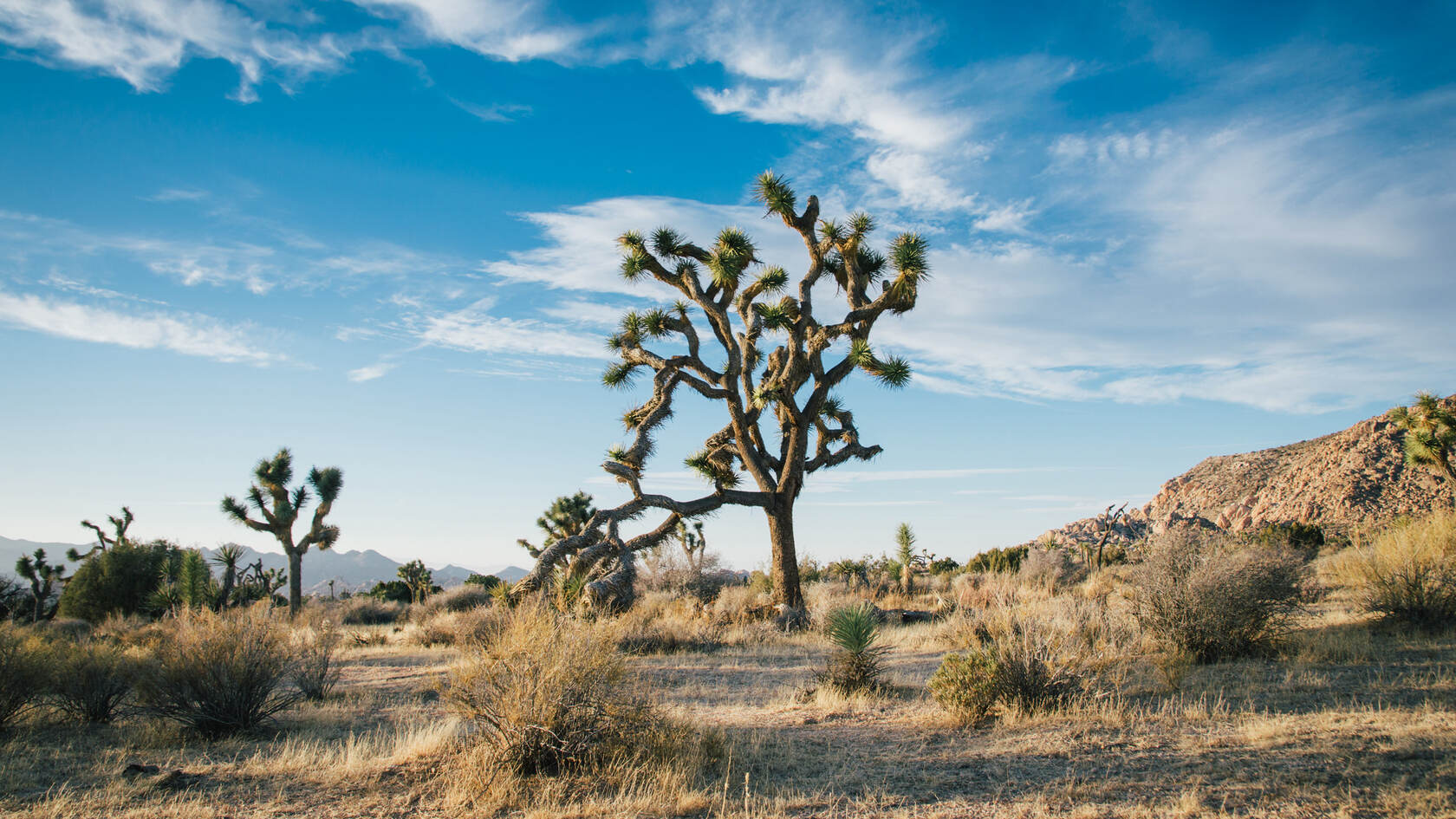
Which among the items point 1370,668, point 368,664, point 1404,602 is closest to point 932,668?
point 1370,668

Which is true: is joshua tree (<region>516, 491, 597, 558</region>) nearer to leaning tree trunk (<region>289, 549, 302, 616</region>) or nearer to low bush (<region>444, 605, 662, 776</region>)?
leaning tree trunk (<region>289, 549, 302, 616</region>)

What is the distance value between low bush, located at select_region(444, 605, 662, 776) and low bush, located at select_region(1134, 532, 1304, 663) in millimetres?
6602

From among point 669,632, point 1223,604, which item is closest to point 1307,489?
point 1223,604

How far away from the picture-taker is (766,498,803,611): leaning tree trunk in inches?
611

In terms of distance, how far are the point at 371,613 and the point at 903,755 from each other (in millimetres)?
22198

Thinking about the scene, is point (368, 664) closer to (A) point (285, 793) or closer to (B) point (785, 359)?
(A) point (285, 793)

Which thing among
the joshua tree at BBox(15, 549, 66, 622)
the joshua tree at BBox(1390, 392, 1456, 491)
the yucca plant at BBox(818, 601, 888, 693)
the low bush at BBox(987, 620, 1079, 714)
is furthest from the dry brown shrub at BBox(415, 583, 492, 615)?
the joshua tree at BBox(1390, 392, 1456, 491)

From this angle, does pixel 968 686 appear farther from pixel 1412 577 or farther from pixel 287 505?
pixel 287 505

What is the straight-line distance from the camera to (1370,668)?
779 centimetres

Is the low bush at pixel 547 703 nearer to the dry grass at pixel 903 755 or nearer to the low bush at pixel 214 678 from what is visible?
the dry grass at pixel 903 755

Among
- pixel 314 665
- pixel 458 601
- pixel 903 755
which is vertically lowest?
pixel 903 755

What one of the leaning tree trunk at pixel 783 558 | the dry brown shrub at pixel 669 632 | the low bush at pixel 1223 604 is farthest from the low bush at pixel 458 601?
the low bush at pixel 1223 604

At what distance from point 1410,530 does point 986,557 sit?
57.0 ft

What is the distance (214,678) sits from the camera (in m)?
7.37
